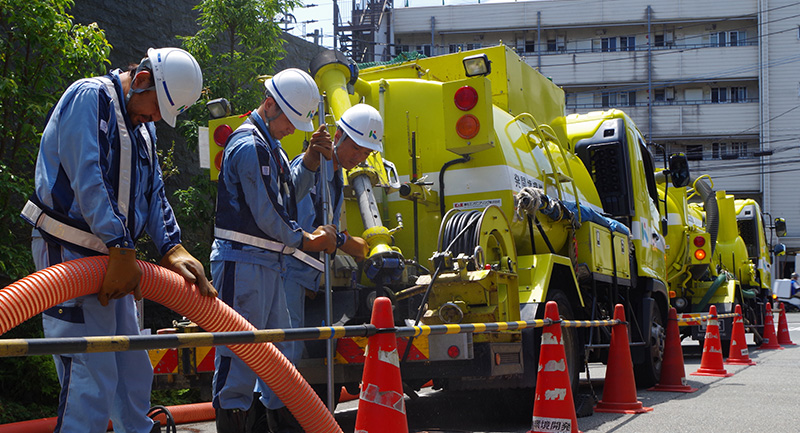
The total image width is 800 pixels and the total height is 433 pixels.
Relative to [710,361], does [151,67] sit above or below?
above

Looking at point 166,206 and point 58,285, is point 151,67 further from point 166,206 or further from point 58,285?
point 58,285

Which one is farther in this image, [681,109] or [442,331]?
[681,109]

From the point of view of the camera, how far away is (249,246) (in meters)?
4.44

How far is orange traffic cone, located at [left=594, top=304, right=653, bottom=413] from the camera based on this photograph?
22.4 feet

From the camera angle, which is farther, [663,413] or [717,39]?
[717,39]

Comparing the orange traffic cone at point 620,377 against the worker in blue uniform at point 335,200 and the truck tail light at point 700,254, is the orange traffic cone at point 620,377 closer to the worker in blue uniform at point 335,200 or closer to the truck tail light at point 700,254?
the worker in blue uniform at point 335,200

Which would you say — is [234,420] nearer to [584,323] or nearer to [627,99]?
[584,323]

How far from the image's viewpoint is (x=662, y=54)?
4728 cm

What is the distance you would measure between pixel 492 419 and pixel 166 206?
12.1ft

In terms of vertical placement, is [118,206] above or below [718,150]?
below

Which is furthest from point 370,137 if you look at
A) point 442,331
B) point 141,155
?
point 141,155

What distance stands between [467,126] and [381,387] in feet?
9.31

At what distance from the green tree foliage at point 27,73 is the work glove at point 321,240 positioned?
3.69m

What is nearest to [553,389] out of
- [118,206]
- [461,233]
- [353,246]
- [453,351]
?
[453,351]
